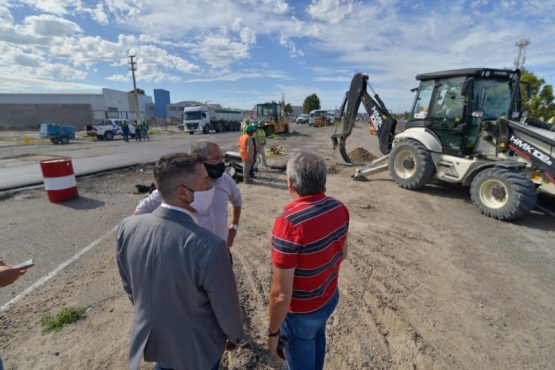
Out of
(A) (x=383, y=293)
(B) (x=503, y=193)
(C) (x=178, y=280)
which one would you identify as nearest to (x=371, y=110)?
(B) (x=503, y=193)

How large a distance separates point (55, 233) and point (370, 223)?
18.5 ft

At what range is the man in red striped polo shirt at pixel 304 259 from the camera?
5.17 feet

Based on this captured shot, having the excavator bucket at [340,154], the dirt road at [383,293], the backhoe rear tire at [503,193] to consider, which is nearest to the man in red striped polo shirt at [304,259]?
the dirt road at [383,293]

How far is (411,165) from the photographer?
25.3 feet

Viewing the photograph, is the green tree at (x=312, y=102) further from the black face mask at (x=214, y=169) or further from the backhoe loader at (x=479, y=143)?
the black face mask at (x=214, y=169)

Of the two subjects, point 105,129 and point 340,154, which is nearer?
point 340,154

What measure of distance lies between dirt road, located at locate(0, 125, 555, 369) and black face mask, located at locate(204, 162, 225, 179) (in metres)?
1.44

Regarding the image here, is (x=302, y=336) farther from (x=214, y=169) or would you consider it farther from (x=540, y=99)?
(x=540, y=99)

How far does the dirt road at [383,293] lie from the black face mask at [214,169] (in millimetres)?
1436

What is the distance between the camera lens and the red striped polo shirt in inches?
61.6

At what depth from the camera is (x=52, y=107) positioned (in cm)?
4047

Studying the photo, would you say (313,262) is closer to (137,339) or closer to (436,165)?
(137,339)

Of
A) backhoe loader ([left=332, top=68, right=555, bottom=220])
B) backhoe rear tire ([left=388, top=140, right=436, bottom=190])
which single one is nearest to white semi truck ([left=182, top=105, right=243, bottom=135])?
backhoe loader ([left=332, top=68, right=555, bottom=220])

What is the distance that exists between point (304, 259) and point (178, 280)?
68cm
